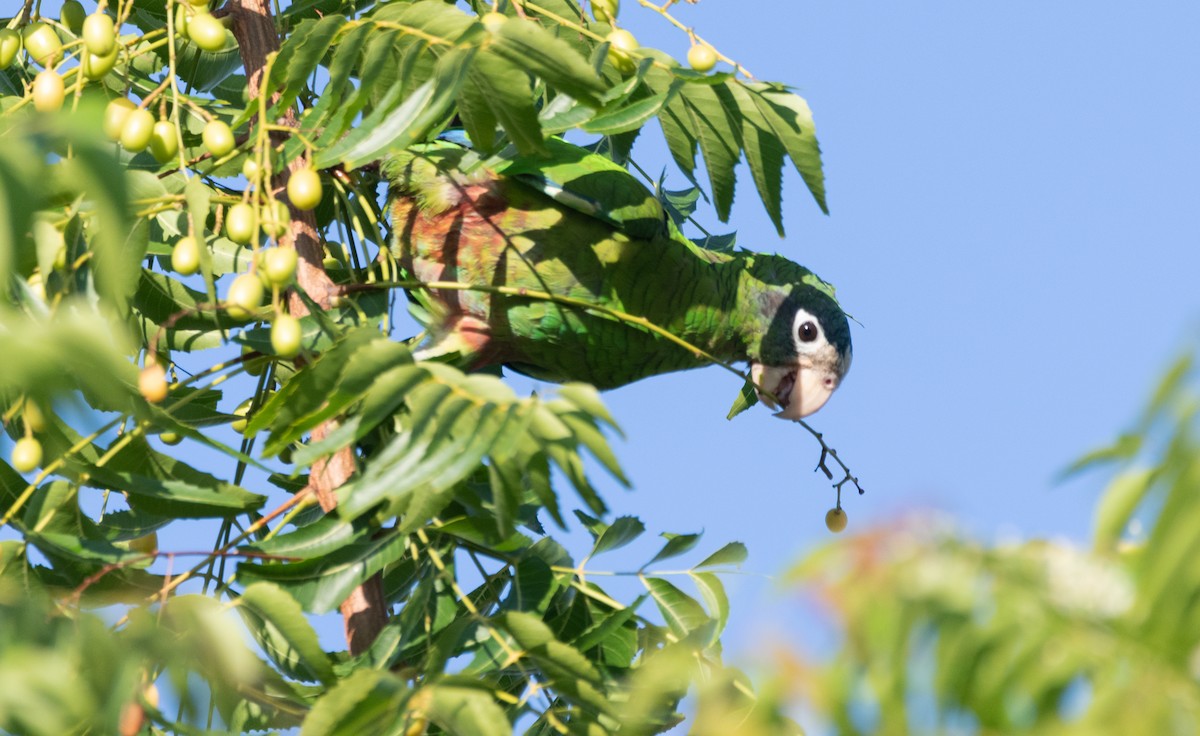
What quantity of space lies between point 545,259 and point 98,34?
1.24 meters

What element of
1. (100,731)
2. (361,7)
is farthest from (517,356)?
(100,731)

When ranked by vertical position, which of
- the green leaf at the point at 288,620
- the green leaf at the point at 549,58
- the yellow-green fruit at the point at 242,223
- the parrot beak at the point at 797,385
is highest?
the green leaf at the point at 549,58

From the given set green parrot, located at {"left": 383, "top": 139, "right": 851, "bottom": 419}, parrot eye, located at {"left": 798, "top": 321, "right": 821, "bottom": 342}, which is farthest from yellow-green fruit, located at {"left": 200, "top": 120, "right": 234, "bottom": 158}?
parrot eye, located at {"left": 798, "top": 321, "right": 821, "bottom": 342}

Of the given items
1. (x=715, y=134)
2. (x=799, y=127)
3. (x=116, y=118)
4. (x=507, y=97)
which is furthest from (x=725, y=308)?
(x=116, y=118)

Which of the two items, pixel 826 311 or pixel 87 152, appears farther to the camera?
pixel 826 311

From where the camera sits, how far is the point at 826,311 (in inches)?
140

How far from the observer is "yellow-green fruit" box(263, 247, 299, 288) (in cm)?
176

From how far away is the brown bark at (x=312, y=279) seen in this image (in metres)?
2.22

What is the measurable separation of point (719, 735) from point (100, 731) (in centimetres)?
75

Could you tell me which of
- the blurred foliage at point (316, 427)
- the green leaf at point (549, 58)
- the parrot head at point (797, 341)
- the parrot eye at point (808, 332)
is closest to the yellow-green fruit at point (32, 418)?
the blurred foliage at point (316, 427)

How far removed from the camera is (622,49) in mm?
2004

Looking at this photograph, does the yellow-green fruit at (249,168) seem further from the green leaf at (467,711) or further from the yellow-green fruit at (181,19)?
the green leaf at (467,711)

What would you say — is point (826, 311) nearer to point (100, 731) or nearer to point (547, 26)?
point (547, 26)

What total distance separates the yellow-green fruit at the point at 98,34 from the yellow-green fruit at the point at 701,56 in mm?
880
